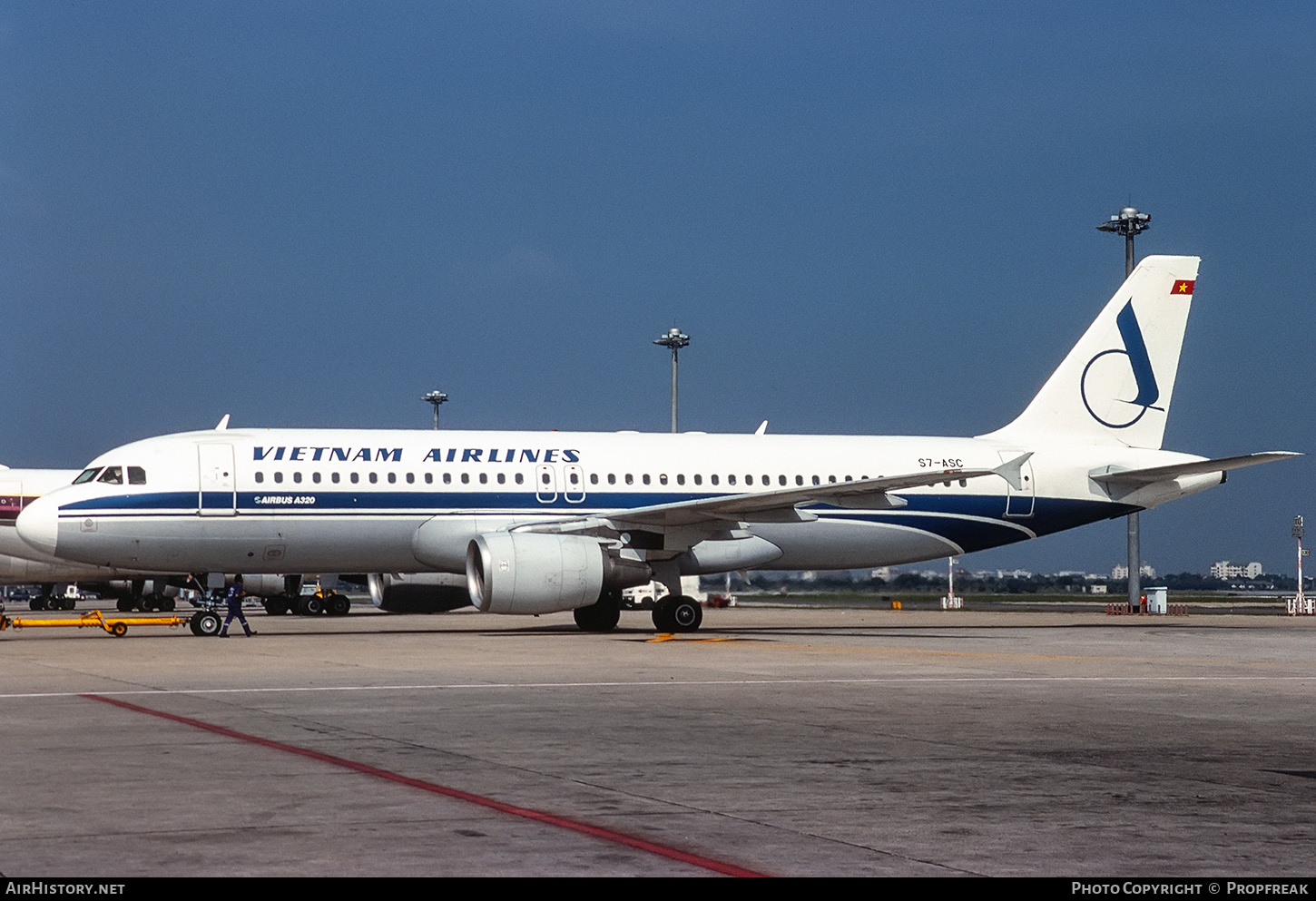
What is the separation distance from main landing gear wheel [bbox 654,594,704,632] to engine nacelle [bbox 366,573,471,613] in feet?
22.4

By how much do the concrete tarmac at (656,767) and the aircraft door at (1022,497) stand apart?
38.6 feet

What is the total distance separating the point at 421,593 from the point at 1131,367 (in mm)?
17040

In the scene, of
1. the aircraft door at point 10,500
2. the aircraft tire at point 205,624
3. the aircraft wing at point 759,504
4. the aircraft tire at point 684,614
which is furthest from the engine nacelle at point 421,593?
the aircraft door at point 10,500

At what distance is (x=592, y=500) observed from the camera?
1172 inches

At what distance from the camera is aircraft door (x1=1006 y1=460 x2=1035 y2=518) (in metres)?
32.9

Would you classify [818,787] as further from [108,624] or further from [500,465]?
[108,624]

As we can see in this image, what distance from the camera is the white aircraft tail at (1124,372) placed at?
3469cm

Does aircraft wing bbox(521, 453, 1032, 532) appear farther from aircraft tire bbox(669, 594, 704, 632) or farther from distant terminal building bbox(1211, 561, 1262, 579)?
distant terminal building bbox(1211, 561, 1262, 579)

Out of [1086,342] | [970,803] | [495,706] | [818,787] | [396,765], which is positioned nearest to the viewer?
[970,803]

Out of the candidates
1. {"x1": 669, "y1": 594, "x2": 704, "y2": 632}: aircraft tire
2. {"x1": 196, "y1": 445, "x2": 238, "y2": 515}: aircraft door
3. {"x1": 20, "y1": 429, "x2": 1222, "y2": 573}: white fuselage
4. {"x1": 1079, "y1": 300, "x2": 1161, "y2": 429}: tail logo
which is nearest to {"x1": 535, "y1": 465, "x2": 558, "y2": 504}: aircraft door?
{"x1": 20, "y1": 429, "x2": 1222, "y2": 573}: white fuselage

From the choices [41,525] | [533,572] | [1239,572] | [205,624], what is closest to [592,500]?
[533,572]
